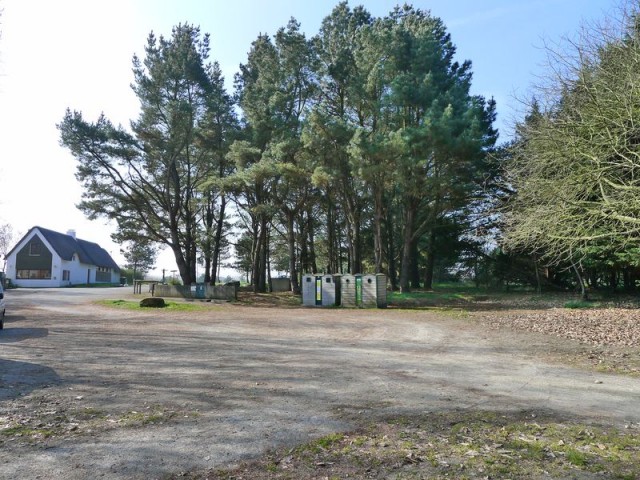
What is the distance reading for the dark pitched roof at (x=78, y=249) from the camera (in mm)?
50969

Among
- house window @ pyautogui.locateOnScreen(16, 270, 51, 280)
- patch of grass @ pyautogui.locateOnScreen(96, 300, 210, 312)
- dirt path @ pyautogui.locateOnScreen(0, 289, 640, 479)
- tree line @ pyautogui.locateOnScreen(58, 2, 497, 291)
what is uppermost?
tree line @ pyautogui.locateOnScreen(58, 2, 497, 291)

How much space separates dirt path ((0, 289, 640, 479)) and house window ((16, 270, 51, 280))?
1715 inches

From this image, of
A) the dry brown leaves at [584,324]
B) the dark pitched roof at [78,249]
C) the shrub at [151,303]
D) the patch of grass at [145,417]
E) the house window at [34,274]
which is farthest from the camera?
the dark pitched roof at [78,249]

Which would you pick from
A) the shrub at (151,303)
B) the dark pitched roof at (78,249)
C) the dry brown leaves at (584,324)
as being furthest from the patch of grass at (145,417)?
the dark pitched roof at (78,249)

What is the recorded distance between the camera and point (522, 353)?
10.1 metres

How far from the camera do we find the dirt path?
13.9ft

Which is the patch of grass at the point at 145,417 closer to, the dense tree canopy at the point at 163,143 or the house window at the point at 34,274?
the dense tree canopy at the point at 163,143

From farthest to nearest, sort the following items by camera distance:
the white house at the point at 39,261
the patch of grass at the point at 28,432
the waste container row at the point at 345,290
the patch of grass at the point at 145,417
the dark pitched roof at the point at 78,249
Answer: the dark pitched roof at the point at 78,249 → the white house at the point at 39,261 → the waste container row at the point at 345,290 → the patch of grass at the point at 145,417 → the patch of grass at the point at 28,432

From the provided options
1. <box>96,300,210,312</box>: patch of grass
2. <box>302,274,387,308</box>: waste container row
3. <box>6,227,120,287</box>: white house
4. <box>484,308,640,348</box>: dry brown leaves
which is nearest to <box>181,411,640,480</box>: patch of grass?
<box>484,308,640,348</box>: dry brown leaves

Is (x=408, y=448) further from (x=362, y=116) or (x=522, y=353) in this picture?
(x=362, y=116)

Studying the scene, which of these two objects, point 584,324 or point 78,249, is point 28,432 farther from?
point 78,249

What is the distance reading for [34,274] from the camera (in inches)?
1981

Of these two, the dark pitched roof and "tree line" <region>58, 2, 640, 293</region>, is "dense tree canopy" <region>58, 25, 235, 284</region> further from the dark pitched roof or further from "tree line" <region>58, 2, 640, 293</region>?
the dark pitched roof

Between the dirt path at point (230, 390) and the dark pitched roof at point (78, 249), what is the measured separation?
44258mm
